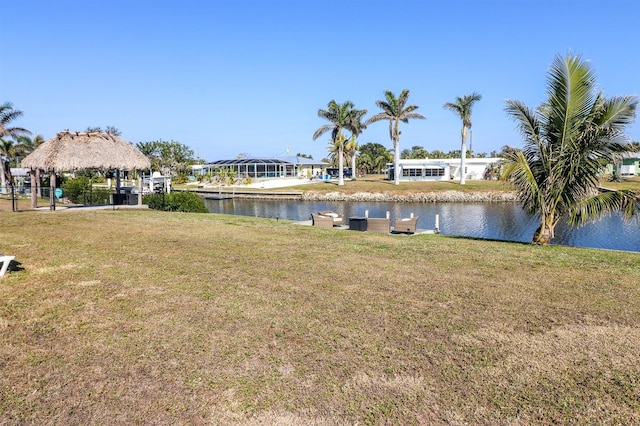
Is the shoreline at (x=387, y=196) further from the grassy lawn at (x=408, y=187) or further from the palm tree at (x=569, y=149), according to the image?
the palm tree at (x=569, y=149)

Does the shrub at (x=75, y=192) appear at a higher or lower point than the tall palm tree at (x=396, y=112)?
lower

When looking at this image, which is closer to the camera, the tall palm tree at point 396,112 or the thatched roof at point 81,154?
the thatched roof at point 81,154

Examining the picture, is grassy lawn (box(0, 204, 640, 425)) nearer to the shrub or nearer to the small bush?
the small bush

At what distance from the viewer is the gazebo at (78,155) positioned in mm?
19344

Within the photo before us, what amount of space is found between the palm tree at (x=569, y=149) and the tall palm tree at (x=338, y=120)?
143 ft

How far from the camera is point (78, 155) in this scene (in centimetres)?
1964

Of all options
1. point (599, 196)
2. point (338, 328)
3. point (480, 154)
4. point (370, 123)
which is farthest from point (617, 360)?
point (480, 154)

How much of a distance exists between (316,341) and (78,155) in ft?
62.9

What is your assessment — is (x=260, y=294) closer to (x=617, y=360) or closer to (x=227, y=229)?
(x=617, y=360)

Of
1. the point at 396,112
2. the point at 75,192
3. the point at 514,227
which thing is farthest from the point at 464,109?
the point at 75,192

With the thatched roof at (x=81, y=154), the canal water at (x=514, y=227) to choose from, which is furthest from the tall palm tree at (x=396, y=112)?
the thatched roof at (x=81, y=154)

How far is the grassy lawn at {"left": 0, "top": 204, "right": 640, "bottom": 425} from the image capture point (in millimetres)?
3471

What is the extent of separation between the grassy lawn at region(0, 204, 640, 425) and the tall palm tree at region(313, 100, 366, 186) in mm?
48116

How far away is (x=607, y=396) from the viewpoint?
3.59 meters
